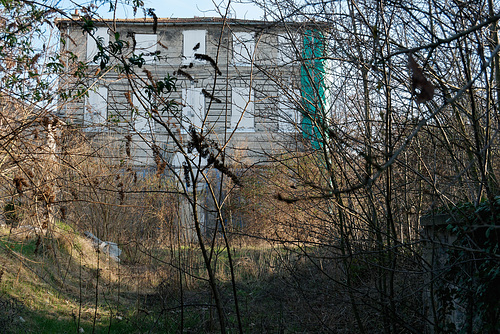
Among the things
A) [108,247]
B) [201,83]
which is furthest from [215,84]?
[108,247]

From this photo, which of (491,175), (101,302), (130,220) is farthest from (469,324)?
(130,220)

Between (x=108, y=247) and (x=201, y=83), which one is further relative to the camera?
(x=108, y=247)

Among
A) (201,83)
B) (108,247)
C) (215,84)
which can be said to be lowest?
(108,247)

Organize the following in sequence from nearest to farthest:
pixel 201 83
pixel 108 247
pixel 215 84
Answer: pixel 215 84, pixel 201 83, pixel 108 247

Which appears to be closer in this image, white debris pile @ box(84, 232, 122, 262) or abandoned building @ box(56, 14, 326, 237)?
abandoned building @ box(56, 14, 326, 237)

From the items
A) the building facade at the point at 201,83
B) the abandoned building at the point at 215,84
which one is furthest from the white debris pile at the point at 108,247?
the abandoned building at the point at 215,84

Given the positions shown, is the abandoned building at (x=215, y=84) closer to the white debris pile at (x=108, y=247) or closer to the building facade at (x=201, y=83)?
the building facade at (x=201, y=83)

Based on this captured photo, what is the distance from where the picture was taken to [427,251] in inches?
146

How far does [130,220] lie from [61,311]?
398 centimetres

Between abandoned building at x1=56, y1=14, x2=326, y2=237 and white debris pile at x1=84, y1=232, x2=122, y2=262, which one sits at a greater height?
abandoned building at x1=56, y1=14, x2=326, y2=237

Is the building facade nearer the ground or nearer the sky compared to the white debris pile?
nearer the sky

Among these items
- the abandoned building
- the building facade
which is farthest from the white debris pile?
the abandoned building

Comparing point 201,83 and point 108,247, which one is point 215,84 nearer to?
point 201,83

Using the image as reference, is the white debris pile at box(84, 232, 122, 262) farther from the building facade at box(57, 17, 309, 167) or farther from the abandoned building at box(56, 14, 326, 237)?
the abandoned building at box(56, 14, 326, 237)
